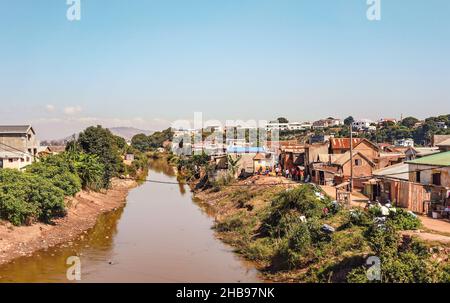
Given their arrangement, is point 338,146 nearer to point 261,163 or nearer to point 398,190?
point 261,163

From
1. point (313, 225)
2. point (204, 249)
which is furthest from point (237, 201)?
point (313, 225)

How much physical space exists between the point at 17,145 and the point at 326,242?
34.4 m

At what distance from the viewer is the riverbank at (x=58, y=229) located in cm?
2275

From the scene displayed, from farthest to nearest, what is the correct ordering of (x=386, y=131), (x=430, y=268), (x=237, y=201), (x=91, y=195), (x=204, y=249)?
(x=386, y=131)
(x=91, y=195)
(x=237, y=201)
(x=204, y=249)
(x=430, y=268)

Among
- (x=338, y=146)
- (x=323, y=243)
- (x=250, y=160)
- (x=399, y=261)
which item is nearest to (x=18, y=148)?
(x=250, y=160)

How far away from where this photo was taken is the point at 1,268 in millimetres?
20031

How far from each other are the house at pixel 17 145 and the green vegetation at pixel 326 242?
2191 centimetres

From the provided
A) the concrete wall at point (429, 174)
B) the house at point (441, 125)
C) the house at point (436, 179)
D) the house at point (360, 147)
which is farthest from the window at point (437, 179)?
the house at point (441, 125)

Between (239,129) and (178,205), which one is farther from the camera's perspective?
(239,129)

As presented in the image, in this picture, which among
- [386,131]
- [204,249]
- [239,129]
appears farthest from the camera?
[239,129]

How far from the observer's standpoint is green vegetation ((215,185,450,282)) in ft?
49.0

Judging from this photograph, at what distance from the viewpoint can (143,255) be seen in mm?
23328
